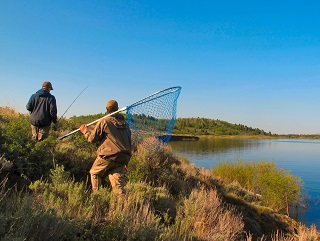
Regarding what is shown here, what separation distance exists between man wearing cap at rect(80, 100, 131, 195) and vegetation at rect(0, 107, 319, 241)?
1.03 ft

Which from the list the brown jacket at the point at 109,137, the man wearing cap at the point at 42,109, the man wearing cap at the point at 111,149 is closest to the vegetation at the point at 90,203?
the man wearing cap at the point at 111,149

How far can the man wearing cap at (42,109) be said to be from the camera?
7.89 m

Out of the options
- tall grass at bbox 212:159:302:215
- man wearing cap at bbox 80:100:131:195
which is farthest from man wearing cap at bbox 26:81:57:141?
tall grass at bbox 212:159:302:215

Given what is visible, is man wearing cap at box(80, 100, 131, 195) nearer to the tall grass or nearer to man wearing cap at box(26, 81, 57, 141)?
man wearing cap at box(26, 81, 57, 141)

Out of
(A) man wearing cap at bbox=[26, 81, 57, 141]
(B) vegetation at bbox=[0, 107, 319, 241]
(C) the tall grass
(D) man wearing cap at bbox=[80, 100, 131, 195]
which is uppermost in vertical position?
(A) man wearing cap at bbox=[26, 81, 57, 141]

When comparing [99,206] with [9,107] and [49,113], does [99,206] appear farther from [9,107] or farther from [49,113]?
[9,107]

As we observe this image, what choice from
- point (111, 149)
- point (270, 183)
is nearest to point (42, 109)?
point (111, 149)

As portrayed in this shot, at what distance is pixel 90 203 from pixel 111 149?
1.45 meters

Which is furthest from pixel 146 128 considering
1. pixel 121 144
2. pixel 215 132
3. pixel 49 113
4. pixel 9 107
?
pixel 215 132

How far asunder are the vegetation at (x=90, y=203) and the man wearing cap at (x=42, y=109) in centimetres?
51

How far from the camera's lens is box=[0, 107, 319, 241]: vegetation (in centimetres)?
365

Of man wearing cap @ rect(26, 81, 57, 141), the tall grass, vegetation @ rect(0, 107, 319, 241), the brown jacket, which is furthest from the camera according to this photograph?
the tall grass

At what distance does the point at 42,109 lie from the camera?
790cm

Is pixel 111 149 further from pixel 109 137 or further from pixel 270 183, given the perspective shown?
pixel 270 183
